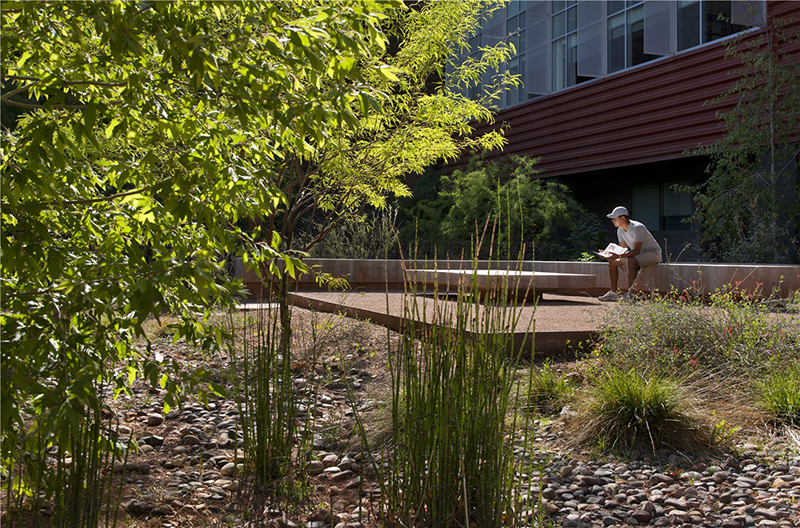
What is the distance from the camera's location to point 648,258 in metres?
8.70

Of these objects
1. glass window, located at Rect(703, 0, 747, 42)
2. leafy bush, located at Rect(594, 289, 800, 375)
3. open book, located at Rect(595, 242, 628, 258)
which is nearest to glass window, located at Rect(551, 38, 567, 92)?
glass window, located at Rect(703, 0, 747, 42)

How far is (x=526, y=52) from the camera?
1689cm

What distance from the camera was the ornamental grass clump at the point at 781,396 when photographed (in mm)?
3566

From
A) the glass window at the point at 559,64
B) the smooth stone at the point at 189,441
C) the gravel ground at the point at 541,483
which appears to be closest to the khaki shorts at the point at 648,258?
the gravel ground at the point at 541,483

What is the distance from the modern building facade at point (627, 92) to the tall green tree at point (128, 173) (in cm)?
1175

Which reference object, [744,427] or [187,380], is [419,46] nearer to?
[744,427]

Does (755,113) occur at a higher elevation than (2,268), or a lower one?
higher

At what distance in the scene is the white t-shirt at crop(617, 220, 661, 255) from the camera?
8.56m

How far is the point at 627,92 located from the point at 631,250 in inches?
264

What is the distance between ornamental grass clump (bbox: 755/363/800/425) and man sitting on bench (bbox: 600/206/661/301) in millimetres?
4796

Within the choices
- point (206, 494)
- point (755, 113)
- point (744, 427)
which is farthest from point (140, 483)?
point (755, 113)

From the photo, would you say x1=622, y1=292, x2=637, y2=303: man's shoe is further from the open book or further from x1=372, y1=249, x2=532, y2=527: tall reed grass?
x1=372, y1=249, x2=532, y2=527: tall reed grass

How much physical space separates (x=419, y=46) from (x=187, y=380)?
15.8 feet

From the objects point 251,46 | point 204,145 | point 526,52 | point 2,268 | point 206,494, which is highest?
point 526,52
